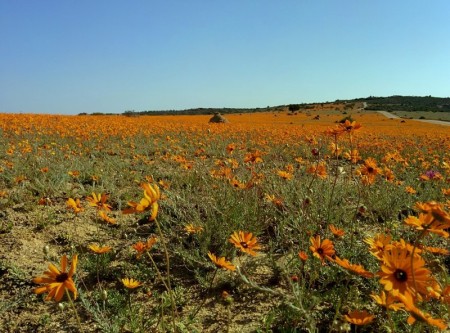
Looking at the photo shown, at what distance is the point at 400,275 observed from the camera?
4.51ft

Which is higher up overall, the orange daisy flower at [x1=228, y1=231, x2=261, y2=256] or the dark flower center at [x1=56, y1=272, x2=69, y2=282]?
the dark flower center at [x1=56, y1=272, x2=69, y2=282]

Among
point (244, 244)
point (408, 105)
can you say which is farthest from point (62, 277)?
point (408, 105)

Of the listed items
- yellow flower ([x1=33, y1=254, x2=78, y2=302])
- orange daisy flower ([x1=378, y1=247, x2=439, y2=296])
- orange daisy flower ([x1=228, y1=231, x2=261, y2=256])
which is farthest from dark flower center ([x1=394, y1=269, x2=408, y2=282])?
yellow flower ([x1=33, y1=254, x2=78, y2=302])

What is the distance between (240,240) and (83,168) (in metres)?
4.20

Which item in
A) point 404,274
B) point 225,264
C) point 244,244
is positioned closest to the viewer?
point 404,274

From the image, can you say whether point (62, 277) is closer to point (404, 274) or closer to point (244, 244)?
point (244, 244)

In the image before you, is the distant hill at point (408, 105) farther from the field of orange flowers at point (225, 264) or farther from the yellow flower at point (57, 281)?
the yellow flower at point (57, 281)

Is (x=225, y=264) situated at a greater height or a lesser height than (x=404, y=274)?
lesser

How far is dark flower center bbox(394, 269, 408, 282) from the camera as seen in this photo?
1363mm

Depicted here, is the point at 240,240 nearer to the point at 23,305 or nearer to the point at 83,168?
the point at 23,305

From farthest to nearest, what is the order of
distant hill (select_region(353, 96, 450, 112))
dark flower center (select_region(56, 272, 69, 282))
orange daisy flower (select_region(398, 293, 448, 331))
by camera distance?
distant hill (select_region(353, 96, 450, 112))
dark flower center (select_region(56, 272, 69, 282))
orange daisy flower (select_region(398, 293, 448, 331))

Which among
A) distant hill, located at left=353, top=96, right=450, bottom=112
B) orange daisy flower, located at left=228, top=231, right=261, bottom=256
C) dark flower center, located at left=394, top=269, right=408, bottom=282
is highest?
distant hill, located at left=353, top=96, right=450, bottom=112

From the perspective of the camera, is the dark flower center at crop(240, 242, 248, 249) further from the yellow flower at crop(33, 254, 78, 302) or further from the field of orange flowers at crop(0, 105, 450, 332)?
the yellow flower at crop(33, 254, 78, 302)

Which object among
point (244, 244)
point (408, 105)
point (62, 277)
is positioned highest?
point (408, 105)
